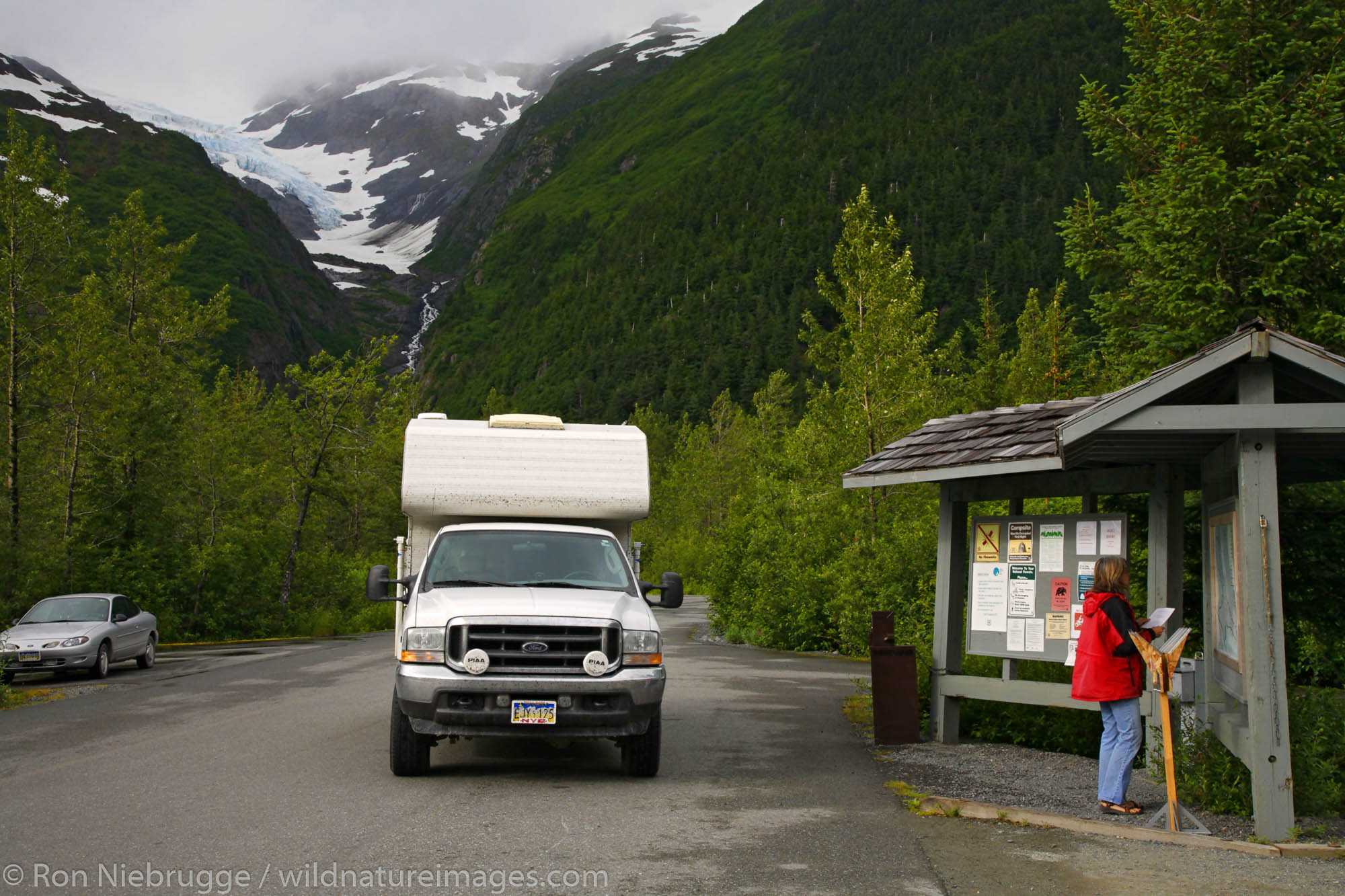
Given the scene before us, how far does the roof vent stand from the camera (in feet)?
37.4

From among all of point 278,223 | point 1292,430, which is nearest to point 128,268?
point 1292,430

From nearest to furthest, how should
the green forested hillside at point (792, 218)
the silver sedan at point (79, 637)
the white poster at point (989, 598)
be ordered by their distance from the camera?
the white poster at point (989, 598)
the silver sedan at point (79, 637)
the green forested hillside at point (792, 218)

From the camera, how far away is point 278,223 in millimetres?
189250

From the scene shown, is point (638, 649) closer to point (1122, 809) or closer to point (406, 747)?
point (406, 747)

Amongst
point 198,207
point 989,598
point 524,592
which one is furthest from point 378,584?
point 198,207

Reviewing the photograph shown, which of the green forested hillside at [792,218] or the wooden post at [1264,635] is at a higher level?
the green forested hillside at [792,218]

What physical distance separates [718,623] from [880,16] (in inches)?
7363

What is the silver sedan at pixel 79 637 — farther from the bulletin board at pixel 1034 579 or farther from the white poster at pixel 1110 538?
the white poster at pixel 1110 538

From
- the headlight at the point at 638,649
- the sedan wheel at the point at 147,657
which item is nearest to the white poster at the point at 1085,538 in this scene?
the headlight at the point at 638,649

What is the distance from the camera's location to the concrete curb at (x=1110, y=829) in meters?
Answer: 6.94

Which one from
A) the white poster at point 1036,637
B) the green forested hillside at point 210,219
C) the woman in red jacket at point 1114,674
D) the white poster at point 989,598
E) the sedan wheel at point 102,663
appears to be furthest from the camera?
the green forested hillside at point 210,219

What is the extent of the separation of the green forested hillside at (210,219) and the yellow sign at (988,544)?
132273 mm

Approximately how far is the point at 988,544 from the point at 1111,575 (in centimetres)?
283

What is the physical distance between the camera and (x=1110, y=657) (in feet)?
26.2
